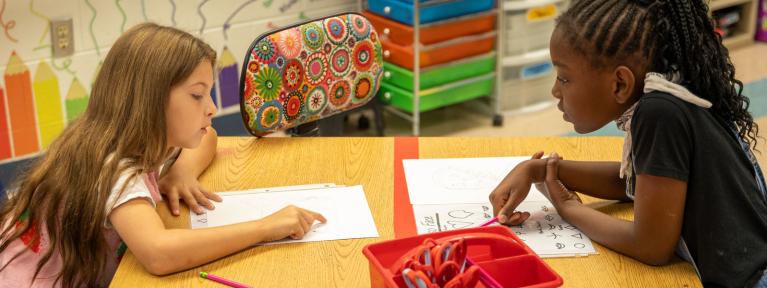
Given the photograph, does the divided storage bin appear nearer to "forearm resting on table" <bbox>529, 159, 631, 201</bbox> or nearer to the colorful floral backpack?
the colorful floral backpack

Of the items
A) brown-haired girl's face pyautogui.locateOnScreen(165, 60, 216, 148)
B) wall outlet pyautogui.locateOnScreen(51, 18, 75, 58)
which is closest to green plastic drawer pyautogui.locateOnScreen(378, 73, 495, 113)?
wall outlet pyautogui.locateOnScreen(51, 18, 75, 58)

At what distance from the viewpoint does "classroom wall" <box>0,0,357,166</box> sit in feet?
8.84

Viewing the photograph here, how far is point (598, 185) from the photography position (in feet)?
5.01

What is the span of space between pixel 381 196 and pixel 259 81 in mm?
399

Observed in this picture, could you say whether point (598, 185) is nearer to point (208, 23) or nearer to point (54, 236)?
point (54, 236)

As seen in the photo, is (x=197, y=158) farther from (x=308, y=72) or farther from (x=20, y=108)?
(x=20, y=108)

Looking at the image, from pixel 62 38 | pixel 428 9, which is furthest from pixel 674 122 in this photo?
pixel 62 38

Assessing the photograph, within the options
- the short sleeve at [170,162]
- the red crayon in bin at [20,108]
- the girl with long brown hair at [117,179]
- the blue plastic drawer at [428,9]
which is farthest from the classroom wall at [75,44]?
the girl with long brown hair at [117,179]

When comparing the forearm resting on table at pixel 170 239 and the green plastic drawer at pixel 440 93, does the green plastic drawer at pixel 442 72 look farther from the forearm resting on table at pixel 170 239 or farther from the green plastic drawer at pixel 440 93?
the forearm resting on table at pixel 170 239

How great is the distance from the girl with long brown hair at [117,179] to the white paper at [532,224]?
185mm

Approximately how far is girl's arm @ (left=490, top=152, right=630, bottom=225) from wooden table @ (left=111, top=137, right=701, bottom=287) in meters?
0.02

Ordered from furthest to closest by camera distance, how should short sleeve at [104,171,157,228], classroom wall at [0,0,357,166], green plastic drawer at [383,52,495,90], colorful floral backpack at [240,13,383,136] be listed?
green plastic drawer at [383,52,495,90] → classroom wall at [0,0,357,166] → colorful floral backpack at [240,13,383,136] → short sleeve at [104,171,157,228]

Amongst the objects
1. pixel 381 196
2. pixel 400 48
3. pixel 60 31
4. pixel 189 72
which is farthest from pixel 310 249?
pixel 400 48

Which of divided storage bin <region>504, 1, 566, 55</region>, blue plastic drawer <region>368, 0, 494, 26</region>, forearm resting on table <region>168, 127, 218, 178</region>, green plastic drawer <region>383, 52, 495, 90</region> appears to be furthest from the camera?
divided storage bin <region>504, 1, 566, 55</region>
